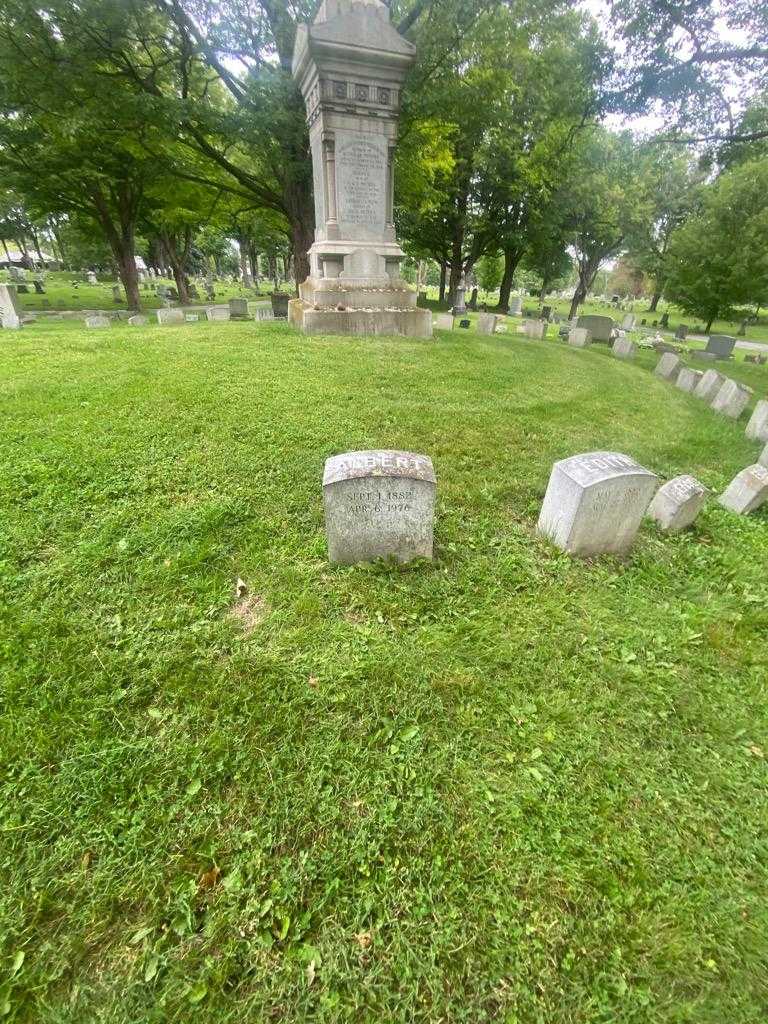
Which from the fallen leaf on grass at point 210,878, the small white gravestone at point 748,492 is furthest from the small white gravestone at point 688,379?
the fallen leaf on grass at point 210,878

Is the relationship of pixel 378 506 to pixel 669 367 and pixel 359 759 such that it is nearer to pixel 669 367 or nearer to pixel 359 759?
pixel 359 759

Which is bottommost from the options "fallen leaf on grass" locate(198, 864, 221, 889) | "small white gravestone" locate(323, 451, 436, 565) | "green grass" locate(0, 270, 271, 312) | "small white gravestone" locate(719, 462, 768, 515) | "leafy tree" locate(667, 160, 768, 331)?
"green grass" locate(0, 270, 271, 312)

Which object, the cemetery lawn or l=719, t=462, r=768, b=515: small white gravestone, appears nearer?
the cemetery lawn

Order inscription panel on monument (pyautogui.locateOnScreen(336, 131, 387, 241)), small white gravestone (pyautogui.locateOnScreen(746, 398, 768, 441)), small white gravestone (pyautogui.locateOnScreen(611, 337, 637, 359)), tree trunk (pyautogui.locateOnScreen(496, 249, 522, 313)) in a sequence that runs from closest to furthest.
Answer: small white gravestone (pyautogui.locateOnScreen(746, 398, 768, 441))
inscription panel on monument (pyautogui.locateOnScreen(336, 131, 387, 241))
small white gravestone (pyautogui.locateOnScreen(611, 337, 637, 359))
tree trunk (pyautogui.locateOnScreen(496, 249, 522, 313))

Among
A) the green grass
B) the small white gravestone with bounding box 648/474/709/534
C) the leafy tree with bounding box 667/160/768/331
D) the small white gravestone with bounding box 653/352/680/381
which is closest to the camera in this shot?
the small white gravestone with bounding box 648/474/709/534

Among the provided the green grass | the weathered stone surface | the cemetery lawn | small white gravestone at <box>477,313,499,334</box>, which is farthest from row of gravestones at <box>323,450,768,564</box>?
the green grass

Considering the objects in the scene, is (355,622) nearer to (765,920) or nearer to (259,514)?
(259,514)

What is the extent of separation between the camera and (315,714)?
2242 mm

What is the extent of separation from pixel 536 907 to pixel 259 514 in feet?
9.64

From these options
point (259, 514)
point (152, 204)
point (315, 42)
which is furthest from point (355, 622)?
point (152, 204)

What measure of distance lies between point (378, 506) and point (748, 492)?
147 inches

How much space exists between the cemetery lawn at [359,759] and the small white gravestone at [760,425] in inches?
137

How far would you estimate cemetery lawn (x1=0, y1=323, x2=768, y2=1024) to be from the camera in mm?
1483

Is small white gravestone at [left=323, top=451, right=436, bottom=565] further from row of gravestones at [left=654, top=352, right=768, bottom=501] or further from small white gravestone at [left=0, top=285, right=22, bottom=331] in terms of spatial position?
small white gravestone at [left=0, top=285, right=22, bottom=331]
